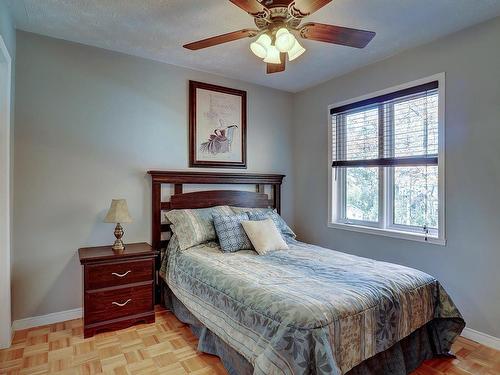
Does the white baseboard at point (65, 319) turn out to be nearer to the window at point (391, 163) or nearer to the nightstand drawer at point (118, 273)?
the nightstand drawer at point (118, 273)

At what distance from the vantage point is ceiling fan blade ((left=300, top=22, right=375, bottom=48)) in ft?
6.07

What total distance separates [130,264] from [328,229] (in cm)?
228

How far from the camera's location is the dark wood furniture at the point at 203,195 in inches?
123

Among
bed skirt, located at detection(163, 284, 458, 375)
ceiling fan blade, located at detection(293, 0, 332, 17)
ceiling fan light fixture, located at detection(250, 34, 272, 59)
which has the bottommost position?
bed skirt, located at detection(163, 284, 458, 375)

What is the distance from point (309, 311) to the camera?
60.0 inches

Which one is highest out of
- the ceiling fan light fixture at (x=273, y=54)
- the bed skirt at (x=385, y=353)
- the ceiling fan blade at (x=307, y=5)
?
the ceiling fan blade at (x=307, y=5)

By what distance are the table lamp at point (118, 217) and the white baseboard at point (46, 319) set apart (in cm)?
73

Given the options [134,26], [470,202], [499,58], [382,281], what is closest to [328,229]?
[470,202]

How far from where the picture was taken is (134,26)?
248cm

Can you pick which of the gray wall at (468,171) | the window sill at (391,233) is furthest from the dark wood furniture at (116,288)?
the gray wall at (468,171)

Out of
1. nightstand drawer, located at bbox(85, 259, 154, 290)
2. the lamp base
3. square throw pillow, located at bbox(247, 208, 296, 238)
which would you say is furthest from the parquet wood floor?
square throw pillow, located at bbox(247, 208, 296, 238)

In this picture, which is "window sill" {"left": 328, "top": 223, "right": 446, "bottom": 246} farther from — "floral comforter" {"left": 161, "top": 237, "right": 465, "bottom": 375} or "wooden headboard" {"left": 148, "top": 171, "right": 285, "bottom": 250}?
"wooden headboard" {"left": 148, "top": 171, "right": 285, "bottom": 250}

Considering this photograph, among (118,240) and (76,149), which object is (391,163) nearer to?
(118,240)

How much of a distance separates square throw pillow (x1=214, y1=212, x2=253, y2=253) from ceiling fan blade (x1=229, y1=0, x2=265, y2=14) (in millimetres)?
1796
